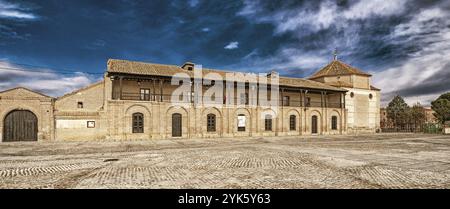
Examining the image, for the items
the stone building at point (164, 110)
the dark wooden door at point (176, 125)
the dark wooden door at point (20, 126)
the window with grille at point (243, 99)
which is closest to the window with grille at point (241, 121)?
the stone building at point (164, 110)

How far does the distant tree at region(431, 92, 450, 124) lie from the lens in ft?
161

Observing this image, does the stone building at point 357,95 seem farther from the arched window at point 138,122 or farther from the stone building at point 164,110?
the arched window at point 138,122

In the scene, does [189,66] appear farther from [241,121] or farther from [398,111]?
[398,111]

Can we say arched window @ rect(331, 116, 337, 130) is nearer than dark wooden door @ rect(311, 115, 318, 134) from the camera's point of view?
No

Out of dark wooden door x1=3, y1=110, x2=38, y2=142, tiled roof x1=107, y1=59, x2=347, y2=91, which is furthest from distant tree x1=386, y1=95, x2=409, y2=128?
dark wooden door x1=3, y1=110, x2=38, y2=142

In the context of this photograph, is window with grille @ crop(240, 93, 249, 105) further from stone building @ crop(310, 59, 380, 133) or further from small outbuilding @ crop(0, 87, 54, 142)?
small outbuilding @ crop(0, 87, 54, 142)

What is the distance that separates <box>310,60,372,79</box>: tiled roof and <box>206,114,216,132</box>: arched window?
1870cm

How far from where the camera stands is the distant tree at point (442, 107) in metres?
49.1

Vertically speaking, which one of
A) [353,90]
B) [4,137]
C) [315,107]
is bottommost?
[4,137]

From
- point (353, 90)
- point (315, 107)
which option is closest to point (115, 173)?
point (315, 107)

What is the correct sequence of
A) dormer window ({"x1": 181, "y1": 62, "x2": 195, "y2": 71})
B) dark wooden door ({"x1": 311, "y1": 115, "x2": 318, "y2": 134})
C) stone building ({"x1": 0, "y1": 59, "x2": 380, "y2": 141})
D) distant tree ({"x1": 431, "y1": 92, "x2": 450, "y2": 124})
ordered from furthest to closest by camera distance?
1. distant tree ({"x1": 431, "y1": 92, "x2": 450, "y2": 124})
2. dark wooden door ({"x1": 311, "y1": 115, "x2": 318, "y2": 134})
3. dormer window ({"x1": 181, "y1": 62, "x2": 195, "y2": 71})
4. stone building ({"x1": 0, "y1": 59, "x2": 380, "y2": 141})
